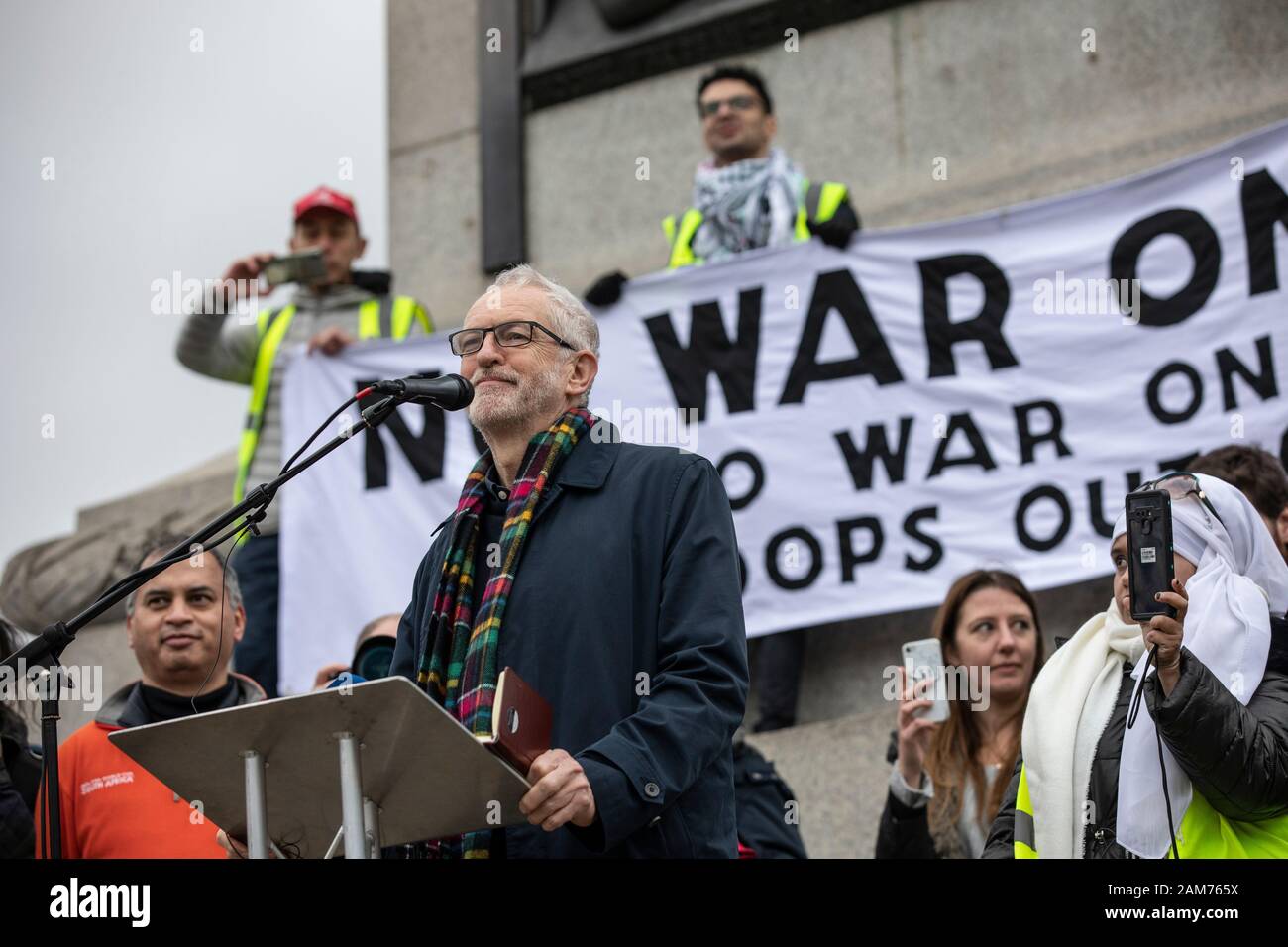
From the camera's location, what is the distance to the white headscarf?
3799 mm

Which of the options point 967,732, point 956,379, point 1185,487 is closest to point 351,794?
point 1185,487

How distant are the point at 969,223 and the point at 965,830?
2713 millimetres

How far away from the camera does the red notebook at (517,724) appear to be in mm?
3088

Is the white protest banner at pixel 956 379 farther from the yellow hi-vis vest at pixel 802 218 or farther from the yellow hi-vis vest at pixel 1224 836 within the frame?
the yellow hi-vis vest at pixel 1224 836

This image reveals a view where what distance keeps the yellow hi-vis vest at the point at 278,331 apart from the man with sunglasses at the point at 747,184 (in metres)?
1.04

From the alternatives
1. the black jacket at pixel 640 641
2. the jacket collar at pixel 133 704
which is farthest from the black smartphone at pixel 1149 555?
the jacket collar at pixel 133 704

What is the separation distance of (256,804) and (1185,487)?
212cm

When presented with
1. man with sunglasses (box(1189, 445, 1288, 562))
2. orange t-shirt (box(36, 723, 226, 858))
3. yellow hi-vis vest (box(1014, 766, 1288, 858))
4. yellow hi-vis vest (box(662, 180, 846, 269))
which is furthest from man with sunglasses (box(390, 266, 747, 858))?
yellow hi-vis vest (box(662, 180, 846, 269))

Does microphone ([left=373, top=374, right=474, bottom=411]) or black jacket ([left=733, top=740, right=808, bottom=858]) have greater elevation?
microphone ([left=373, top=374, right=474, bottom=411])

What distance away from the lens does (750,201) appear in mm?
7484

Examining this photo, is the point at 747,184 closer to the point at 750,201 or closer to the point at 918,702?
the point at 750,201

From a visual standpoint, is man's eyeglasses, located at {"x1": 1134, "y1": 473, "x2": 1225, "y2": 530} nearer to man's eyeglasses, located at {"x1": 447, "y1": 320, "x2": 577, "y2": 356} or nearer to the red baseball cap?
man's eyeglasses, located at {"x1": 447, "y1": 320, "x2": 577, "y2": 356}

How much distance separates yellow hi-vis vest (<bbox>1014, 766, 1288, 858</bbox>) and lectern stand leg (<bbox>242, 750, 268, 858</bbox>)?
1803 mm

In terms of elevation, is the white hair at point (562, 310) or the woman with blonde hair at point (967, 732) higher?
the white hair at point (562, 310)
